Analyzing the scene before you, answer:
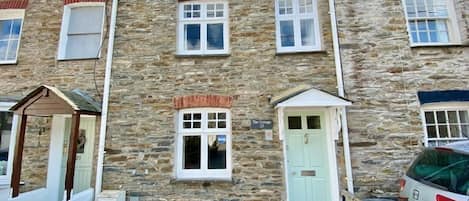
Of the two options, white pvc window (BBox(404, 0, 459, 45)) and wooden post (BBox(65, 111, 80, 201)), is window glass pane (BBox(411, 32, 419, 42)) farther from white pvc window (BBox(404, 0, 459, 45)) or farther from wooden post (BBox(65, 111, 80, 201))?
wooden post (BBox(65, 111, 80, 201))

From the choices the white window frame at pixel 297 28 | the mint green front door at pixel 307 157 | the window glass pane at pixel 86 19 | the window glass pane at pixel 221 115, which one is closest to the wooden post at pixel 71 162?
the window glass pane at pixel 86 19

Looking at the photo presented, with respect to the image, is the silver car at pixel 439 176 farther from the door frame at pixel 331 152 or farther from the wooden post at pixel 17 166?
the wooden post at pixel 17 166

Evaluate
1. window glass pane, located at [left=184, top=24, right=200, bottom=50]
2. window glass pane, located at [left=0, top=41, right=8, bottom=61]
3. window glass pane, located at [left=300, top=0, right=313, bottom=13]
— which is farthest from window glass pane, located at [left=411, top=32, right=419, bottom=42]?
window glass pane, located at [left=0, top=41, right=8, bottom=61]

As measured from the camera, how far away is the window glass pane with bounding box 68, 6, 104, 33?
24.5 feet

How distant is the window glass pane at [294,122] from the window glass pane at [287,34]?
1876mm

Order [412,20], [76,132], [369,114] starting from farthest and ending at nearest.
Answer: [412,20], [369,114], [76,132]

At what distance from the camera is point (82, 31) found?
749 centimetres

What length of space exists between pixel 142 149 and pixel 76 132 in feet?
4.71

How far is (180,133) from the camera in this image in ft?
21.9

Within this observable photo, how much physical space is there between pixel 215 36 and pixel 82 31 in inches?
143

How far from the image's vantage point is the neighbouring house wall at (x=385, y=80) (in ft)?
20.0

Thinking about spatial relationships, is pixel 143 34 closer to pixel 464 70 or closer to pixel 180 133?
pixel 180 133

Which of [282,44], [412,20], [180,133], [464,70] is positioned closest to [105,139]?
[180,133]

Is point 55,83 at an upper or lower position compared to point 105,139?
upper
